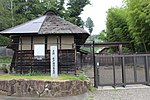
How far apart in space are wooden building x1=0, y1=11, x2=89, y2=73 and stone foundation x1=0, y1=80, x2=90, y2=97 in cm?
272

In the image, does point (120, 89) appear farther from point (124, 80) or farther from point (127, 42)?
point (127, 42)

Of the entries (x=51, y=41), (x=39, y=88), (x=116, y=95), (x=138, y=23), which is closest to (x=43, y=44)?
(x=51, y=41)

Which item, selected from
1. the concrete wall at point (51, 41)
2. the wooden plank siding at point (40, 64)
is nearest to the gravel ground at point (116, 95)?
the wooden plank siding at point (40, 64)

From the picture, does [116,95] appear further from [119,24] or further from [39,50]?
[119,24]

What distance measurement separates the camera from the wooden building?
37.6 ft

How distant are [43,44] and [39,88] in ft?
12.7

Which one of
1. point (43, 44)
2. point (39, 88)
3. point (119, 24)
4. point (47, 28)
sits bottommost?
point (39, 88)

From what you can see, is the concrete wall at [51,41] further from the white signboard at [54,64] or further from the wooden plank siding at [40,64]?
the white signboard at [54,64]

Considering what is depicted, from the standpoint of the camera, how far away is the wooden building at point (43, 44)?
37.6ft

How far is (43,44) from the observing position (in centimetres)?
1181

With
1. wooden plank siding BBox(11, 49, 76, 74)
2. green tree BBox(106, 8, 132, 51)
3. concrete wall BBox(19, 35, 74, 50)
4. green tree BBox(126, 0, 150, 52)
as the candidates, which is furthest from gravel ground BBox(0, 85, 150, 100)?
green tree BBox(106, 8, 132, 51)

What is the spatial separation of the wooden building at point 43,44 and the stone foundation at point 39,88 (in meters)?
2.72

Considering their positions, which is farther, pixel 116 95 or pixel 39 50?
pixel 39 50

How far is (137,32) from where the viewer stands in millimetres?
21719
